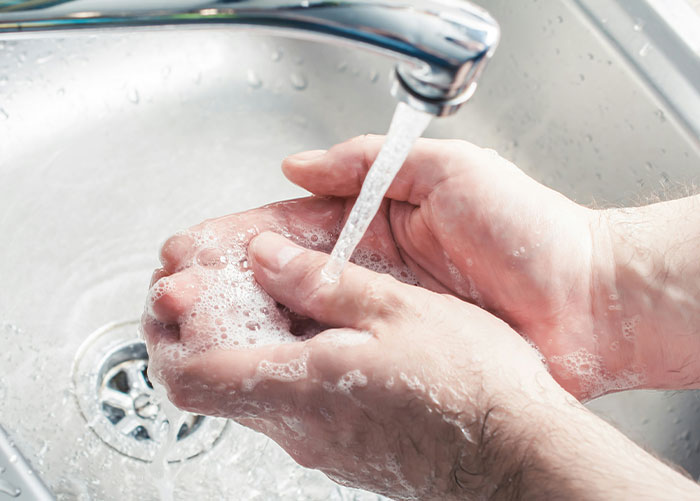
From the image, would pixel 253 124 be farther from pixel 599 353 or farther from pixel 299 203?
pixel 599 353

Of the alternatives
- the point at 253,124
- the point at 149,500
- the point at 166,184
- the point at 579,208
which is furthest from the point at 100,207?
the point at 579,208

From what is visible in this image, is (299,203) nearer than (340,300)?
No

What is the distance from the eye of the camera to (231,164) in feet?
3.22

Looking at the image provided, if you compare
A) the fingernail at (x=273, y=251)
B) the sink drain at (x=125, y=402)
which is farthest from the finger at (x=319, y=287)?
the sink drain at (x=125, y=402)

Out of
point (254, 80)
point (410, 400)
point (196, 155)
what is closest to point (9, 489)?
point (410, 400)

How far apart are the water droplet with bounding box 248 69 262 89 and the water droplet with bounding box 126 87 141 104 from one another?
162mm

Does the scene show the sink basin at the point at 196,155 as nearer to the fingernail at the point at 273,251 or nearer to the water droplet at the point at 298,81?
the water droplet at the point at 298,81

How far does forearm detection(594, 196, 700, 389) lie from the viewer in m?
0.72

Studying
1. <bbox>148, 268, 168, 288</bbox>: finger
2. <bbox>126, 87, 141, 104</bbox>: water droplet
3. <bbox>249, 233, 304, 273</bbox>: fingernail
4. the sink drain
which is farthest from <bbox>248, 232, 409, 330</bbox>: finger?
<bbox>126, 87, 141, 104</bbox>: water droplet

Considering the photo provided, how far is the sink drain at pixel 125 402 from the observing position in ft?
2.64

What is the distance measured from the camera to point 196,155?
973 millimetres

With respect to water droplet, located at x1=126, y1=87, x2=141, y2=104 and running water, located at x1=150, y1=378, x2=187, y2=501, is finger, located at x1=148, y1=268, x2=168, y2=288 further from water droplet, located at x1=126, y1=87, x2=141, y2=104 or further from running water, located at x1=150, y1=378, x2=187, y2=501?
water droplet, located at x1=126, y1=87, x2=141, y2=104

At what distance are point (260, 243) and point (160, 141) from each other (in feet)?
1.16

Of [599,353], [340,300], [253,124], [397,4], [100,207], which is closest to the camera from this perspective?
[397,4]
